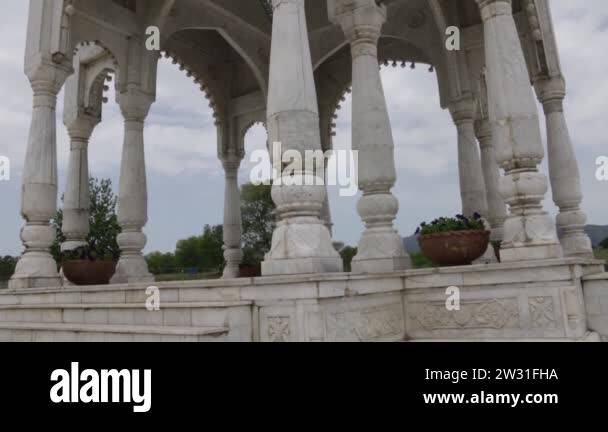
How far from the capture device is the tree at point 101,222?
25359 millimetres

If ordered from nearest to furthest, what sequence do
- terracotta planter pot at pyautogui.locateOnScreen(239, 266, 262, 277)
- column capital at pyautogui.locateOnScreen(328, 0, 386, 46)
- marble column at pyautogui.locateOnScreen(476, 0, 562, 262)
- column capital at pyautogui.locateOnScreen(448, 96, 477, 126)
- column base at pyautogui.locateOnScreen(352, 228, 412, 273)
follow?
marble column at pyautogui.locateOnScreen(476, 0, 562, 262)
column base at pyautogui.locateOnScreen(352, 228, 412, 273)
column capital at pyautogui.locateOnScreen(328, 0, 386, 46)
column capital at pyautogui.locateOnScreen(448, 96, 477, 126)
terracotta planter pot at pyautogui.locateOnScreen(239, 266, 262, 277)

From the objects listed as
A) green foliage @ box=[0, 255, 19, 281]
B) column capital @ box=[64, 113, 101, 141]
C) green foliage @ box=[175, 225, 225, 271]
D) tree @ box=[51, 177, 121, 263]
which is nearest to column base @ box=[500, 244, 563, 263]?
column capital @ box=[64, 113, 101, 141]

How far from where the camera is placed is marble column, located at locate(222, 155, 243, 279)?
15.2m

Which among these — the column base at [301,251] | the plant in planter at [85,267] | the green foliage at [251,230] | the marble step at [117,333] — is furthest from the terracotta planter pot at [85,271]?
the green foliage at [251,230]

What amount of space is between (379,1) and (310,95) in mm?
3346

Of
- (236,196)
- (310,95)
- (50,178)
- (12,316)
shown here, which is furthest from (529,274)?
(236,196)

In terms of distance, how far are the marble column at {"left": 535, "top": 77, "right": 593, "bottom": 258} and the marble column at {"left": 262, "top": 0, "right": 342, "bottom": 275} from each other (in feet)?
21.3

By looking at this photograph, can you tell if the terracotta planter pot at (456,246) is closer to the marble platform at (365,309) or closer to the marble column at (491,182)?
the marble platform at (365,309)

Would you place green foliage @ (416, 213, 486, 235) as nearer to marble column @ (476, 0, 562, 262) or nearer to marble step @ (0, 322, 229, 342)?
marble column @ (476, 0, 562, 262)

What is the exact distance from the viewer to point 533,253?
6.15m

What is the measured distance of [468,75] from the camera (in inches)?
443

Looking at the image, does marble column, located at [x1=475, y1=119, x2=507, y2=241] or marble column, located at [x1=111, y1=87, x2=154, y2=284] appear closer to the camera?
marble column, located at [x1=111, y1=87, x2=154, y2=284]

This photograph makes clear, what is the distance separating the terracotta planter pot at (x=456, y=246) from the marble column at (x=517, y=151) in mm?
509

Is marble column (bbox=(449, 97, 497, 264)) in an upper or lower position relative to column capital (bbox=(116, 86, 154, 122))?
lower
